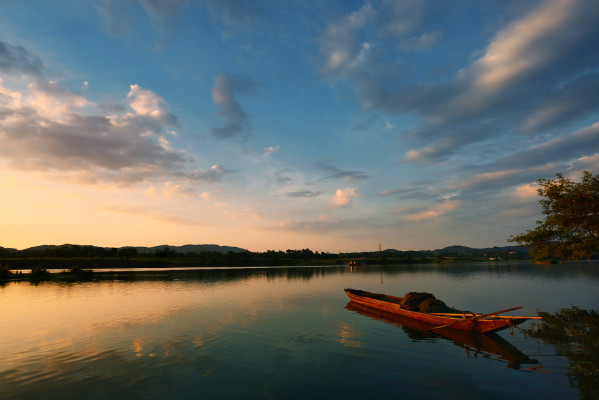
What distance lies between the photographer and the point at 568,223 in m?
34.6

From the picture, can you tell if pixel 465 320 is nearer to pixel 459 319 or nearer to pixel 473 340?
pixel 459 319

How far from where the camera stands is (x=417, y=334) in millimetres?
26781

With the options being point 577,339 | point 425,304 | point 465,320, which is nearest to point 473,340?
point 465,320

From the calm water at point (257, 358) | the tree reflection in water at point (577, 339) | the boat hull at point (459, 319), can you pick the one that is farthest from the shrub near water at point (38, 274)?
the tree reflection in water at point (577, 339)

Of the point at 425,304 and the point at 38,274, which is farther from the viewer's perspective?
the point at 38,274

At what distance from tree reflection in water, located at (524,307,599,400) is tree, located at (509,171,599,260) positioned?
7126 millimetres

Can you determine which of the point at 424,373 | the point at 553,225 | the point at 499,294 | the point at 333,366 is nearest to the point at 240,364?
the point at 333,366

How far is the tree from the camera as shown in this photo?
1312 inches

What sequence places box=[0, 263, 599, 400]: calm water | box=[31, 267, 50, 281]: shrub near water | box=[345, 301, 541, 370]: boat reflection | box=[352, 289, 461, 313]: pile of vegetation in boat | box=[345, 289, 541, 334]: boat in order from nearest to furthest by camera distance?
box=[0, 263, 599, 400]: calm water < box=[345, 301, 541, 370]: boat reflection < box=[345, 289, 541, 334]: boat < box=[352, 289, 461, 313]: pile of vegetation in boat < box=[31, 267, 50, 281]: shrub near water

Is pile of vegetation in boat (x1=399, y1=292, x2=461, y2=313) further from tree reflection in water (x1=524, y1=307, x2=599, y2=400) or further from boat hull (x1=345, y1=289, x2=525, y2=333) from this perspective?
tree reflection in water (x1=524, y1=307, x2=599, y2=400)

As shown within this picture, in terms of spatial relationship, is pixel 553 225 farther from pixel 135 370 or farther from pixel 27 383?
pixel 27 383

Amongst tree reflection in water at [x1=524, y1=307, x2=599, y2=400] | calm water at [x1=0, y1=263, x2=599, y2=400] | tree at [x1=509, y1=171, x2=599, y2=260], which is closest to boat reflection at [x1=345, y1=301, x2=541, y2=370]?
calm water at [x1=0, y1=263, x2=599, y2=400]

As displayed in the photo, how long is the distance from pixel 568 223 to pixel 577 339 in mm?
15838

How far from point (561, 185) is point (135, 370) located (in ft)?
157
